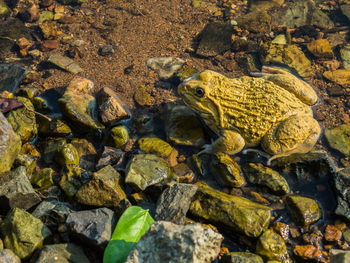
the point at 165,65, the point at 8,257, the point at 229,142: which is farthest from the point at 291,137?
the point at 8,257

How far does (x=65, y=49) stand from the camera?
7.30 metres

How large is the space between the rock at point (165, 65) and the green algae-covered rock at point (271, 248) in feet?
13.3

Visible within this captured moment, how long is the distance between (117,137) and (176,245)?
9.46 ft

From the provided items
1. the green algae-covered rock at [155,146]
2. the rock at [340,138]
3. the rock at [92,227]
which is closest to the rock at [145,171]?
the green algae-covered rock at [155,146]

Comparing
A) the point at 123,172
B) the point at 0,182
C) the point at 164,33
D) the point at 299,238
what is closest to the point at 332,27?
the point at 164,33

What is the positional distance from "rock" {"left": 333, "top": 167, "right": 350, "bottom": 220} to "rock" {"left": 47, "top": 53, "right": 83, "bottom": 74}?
18.4 ft

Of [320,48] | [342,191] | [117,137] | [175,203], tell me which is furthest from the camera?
[320,48]

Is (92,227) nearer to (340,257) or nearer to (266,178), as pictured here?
(266,178)

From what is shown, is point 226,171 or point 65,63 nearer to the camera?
point 226,171

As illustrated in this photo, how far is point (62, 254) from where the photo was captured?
3559mm

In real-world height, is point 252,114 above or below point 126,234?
above

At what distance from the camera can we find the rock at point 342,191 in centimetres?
450

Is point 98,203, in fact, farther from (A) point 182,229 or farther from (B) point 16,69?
(B) point 16,69

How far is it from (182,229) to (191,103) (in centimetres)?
273
